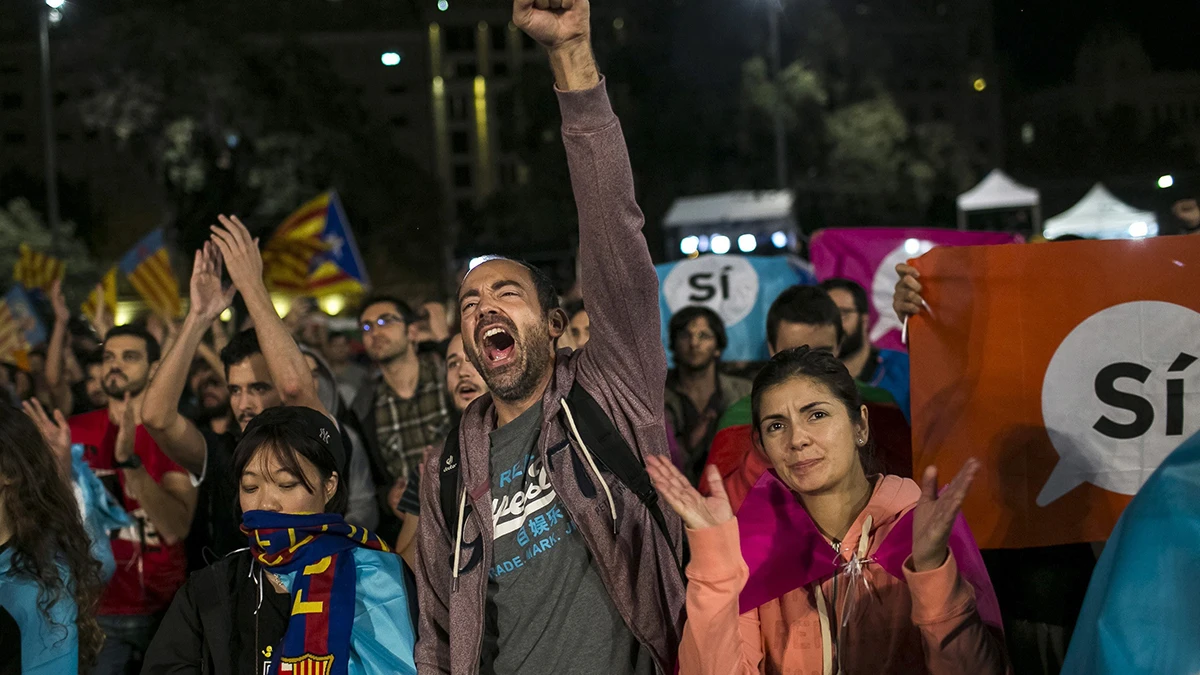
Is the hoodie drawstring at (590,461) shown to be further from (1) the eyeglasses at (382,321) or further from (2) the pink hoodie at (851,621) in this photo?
(1) the eyeglasses at (382,321)

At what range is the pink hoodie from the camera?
9.61 feet

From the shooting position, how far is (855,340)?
5.91 metres

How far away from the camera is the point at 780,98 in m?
29.3

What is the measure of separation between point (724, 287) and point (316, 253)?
8.47m

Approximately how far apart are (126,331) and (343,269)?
9724mm

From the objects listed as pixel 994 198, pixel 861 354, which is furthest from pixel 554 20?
pixel 994 198

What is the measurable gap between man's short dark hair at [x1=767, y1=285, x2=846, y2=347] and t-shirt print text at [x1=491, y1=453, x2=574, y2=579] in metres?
1.98

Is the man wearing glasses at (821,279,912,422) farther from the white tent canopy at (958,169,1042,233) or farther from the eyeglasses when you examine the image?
the white tent canopy at (958,169,1042,233)

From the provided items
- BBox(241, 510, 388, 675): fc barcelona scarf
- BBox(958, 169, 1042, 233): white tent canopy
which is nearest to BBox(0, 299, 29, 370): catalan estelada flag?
BBox(241, 510, 388, 675): fc barcelona scarf

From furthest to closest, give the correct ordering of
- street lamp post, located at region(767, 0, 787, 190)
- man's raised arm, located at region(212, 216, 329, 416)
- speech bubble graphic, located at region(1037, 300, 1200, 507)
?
street lamp post, located at region(767, 0, 787, 190)
man's raised arm, located at region(212, 216, 329, 416)
speech bubble graphic, located at region(1037, 300, 1200, 507)

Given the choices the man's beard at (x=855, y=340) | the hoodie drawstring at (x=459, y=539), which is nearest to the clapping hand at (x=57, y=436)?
the hoodie drawstring at (x=459, y=539)

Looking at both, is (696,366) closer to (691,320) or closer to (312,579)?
(691,320)

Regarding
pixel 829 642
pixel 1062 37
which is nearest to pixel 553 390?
pixel 829 642

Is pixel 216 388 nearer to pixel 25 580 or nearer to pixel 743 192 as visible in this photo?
pixel 25 580
